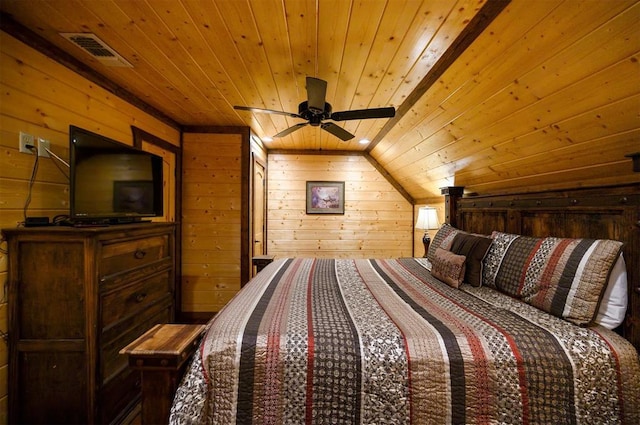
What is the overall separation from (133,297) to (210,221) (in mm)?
1593

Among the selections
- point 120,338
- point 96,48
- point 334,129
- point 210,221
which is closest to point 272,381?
point 120,338

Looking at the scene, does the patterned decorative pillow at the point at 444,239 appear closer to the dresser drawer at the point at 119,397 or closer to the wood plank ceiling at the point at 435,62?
the wood plank ceiling at the point at 435,62

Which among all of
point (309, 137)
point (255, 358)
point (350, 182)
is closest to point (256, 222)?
point (309, 137)

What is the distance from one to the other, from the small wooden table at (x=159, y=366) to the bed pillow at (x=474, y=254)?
5.68 ft

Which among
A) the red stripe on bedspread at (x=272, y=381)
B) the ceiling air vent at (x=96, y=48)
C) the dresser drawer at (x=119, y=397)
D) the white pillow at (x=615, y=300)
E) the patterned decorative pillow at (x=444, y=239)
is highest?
the ceiling air vent at (x=96, y=48)

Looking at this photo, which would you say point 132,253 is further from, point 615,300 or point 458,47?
point 615,300

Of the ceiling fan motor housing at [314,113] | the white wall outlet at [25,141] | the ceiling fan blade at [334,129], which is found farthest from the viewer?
the ceiling fan blade at [334,129]

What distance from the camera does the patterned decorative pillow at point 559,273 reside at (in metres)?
1.17

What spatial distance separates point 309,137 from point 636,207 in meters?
3.12

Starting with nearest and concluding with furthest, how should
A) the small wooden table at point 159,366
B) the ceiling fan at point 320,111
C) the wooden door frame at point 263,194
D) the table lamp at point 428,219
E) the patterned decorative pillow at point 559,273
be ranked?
the small wooden table at point 159,366 < the patterned decorative pillow at point 559,273 < the ceiling fan at point 320,111 < the table lamp at point 428,219 < the wooden door frame at point 263,194

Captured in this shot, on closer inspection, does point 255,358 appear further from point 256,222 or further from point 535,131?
point 256,222

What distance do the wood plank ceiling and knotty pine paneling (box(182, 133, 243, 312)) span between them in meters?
0.95

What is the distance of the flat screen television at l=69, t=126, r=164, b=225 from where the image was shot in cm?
155

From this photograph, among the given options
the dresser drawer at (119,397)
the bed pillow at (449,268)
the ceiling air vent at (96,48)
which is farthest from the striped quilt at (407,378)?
the ceiling air vent at (96,48)
